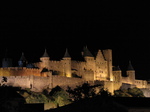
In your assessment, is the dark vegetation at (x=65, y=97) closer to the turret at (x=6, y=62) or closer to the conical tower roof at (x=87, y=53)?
the conical tower roof at (x=87, y=53)

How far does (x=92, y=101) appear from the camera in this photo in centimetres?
3136

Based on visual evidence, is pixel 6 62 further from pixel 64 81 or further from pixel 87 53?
pixel 87 53

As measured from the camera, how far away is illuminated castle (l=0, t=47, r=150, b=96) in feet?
222

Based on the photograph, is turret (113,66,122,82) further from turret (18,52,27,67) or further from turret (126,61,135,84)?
turret (18,52,27,67)

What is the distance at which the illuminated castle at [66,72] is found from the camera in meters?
67.6

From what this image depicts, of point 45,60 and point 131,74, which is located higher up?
point 45,60

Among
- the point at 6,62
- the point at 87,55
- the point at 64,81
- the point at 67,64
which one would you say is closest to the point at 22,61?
the point at 6,62

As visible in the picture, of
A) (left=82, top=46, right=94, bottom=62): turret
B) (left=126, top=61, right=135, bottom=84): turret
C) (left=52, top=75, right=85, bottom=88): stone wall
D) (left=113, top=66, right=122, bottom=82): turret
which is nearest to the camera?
(left=52, top=75, right=85, bottom=88): stone wall

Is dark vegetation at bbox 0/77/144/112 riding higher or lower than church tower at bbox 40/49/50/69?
lower

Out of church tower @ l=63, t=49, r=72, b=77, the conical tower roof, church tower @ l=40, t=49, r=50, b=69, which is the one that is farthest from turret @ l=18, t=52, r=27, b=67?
the conical tower roof

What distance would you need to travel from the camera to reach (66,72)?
75562 mm

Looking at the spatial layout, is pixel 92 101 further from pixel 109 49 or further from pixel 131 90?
pixel 109 49

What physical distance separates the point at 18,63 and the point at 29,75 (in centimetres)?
767

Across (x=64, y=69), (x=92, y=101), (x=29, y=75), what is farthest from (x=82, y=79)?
(x=92, y=101)
